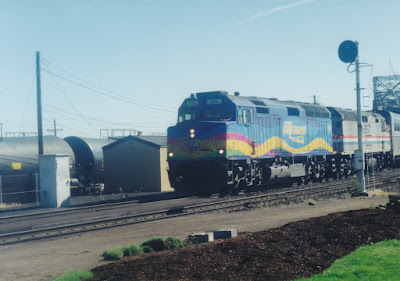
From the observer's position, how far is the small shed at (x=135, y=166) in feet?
105

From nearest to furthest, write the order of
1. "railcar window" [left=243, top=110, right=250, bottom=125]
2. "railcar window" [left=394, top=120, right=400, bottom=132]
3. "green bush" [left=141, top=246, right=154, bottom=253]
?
"green bush" [left=141, top=246, right=154, bottom=253], "railcar window" [left=243, top=110, right=250, bottom=125], "railcar window" [left=394, top=120, right=400, bottom=132]

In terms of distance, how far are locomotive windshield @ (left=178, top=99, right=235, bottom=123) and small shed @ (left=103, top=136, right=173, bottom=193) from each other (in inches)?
287

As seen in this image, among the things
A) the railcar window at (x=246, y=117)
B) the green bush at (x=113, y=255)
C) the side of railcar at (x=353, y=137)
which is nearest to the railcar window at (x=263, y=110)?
the railcar window at (x=246, y=117)

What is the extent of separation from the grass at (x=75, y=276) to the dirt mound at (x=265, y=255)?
16 centimetres

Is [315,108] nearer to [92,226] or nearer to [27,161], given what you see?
[27,161]

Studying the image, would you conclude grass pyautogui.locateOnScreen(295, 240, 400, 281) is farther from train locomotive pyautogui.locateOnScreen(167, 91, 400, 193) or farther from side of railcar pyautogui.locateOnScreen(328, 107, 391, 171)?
side of railcar pyautogui.locateOnScreen(328, 107, 391, 171)

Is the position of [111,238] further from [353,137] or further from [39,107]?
[353,137]

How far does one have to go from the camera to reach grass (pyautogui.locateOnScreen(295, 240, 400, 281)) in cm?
751

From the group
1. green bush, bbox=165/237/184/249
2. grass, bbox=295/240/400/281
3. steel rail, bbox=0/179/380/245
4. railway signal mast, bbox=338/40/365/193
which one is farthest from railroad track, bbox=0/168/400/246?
grass, bbox=295/240/400/281

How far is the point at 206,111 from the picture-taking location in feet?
79.4

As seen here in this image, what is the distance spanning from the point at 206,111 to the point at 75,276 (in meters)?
16.6

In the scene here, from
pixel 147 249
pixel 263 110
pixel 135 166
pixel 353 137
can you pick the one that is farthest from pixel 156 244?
pixel 353 137

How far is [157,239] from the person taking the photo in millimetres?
10852

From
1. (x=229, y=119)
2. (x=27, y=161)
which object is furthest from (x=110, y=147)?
(x=229, y=119)
